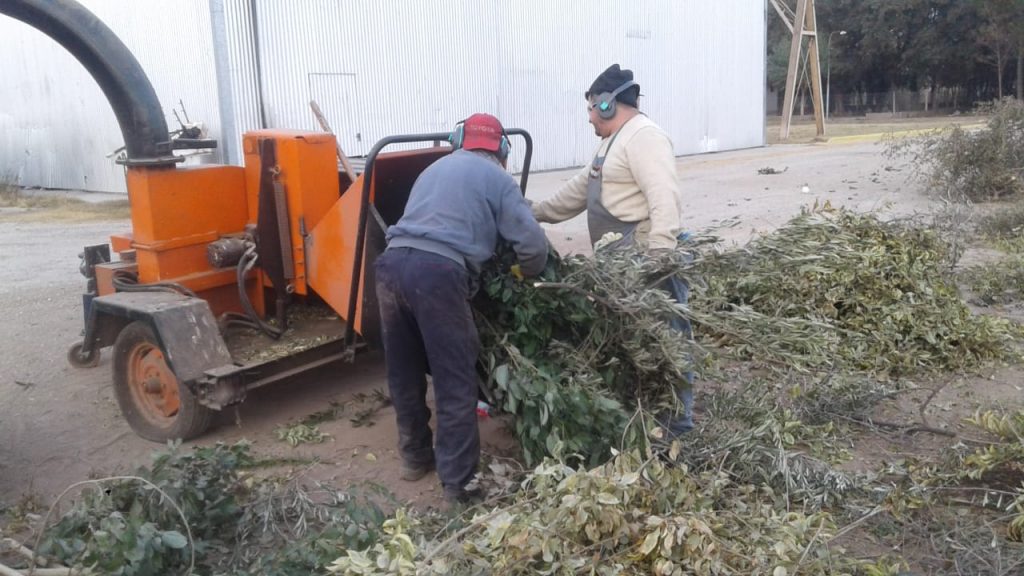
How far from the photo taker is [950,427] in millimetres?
5082

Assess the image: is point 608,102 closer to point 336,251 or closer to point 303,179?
point 336,251

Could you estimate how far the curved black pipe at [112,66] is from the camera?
4.78m

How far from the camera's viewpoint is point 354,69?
1661 cm

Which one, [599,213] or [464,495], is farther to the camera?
[599,213]

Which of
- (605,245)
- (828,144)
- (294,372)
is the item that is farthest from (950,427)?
(828,144)

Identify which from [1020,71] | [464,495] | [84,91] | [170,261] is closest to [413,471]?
[464,495]

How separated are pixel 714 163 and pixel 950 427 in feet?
57.7

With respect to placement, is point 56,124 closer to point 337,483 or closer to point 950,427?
point 337,483

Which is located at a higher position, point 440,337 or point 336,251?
point 336,251

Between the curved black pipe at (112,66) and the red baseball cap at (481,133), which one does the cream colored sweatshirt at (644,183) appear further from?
the curved black pipe at (112,66)

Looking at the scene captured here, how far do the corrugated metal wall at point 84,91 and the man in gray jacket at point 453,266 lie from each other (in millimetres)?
11834

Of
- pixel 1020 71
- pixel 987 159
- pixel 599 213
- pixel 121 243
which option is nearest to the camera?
pixel 599 213

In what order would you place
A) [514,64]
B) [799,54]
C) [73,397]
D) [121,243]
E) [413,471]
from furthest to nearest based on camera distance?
[799,54] < [514,64] < [73,397] < [121,243] < [413,471]

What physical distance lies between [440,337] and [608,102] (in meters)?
1.55
